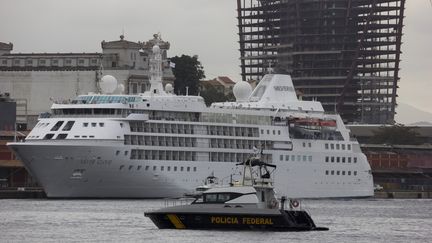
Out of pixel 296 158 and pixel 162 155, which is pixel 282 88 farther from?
pixel 162 155

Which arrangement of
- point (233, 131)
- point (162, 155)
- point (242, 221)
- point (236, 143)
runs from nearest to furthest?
point (242, 221) → point (162, 155) → point (236, 143) → point (233, 131)

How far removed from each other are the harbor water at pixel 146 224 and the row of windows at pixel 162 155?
5.32m

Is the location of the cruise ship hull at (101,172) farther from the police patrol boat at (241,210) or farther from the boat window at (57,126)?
the police patrol boat at (241,210)

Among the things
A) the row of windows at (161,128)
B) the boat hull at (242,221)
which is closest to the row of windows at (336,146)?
the row of windows at (161,128)

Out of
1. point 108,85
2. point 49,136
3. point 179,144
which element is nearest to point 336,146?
point 179,144

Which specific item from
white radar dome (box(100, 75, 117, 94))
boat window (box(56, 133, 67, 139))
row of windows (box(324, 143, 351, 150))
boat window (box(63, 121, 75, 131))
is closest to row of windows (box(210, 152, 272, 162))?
row of windows (box(324, 143, 351, 150))

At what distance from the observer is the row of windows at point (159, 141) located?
13075cm

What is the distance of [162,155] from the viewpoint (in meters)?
133

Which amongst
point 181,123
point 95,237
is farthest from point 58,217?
point 181,123

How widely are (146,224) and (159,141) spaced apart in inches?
1620

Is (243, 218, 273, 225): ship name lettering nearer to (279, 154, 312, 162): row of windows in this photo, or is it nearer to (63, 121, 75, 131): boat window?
(63, 121, 75, 131): boat window

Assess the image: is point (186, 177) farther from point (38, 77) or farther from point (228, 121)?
point (38, 77)

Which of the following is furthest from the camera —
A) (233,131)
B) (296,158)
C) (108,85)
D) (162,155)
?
(296,158)

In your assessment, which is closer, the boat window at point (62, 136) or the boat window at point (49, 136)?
the boat window at point (62, 136)
